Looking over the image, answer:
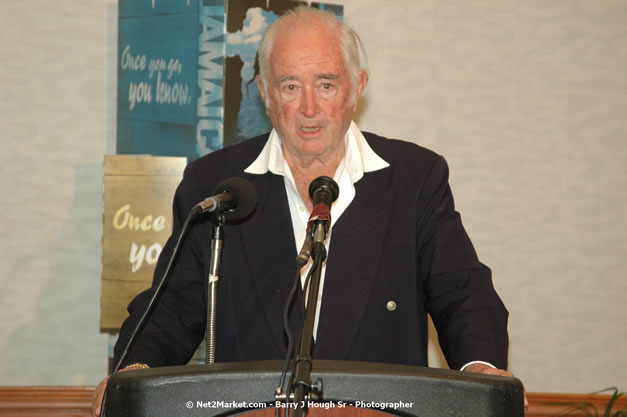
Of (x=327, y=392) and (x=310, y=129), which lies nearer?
(x=327, y=392)

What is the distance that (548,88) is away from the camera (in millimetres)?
3072

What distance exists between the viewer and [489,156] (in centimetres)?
305

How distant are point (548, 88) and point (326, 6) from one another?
1.02 meters

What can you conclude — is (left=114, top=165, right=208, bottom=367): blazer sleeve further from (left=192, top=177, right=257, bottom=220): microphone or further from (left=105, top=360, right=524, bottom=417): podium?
(left=105, top=360, right=524, bottom=417): podium

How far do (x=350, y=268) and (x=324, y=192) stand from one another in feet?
2.24

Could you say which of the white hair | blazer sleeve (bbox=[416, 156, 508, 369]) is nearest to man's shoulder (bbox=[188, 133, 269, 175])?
the white hair

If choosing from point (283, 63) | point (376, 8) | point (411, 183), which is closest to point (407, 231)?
point (411, 183)

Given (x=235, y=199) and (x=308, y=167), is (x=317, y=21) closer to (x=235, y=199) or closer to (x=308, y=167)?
(x=308, y=167)

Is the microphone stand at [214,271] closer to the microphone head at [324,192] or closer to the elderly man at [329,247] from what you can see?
the microphone head at [324,192]

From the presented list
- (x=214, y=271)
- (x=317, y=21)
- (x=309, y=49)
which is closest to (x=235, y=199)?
(x=214, y=271)

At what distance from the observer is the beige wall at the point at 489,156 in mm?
2830

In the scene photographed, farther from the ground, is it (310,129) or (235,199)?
(310,129)

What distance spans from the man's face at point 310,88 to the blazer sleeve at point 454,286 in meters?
0.34

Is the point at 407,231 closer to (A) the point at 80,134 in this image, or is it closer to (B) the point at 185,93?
(B) the point at 185,93
